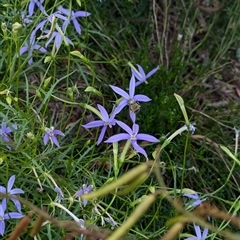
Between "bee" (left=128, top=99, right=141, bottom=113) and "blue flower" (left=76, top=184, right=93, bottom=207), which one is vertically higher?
"bee" (left=128, top=99, right=141, bottom=113)

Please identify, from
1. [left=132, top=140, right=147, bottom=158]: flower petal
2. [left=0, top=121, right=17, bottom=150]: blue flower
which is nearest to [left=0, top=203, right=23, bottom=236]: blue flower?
[left=0, top=121, right=17, bottom=150]: blue flower

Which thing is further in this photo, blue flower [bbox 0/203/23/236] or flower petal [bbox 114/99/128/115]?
flower petal [bbox 114/99/128/115]

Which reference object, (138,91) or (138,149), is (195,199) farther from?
(138,91)

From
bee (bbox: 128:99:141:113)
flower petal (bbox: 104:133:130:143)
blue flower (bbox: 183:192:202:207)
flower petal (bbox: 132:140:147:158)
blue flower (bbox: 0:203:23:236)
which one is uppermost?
bee (bbox: 128:99:141:113)

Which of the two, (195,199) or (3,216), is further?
(195,199)

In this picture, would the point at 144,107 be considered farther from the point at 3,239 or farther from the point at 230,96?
the point at 3,239

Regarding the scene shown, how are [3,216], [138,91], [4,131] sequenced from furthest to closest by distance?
[138,91] < [4,131] < [3,216]

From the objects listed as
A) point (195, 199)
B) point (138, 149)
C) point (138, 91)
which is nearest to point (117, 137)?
point (138, 149)

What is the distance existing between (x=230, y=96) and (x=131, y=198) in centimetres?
66

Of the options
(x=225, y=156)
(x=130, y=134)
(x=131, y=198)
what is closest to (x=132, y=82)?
(x=130, y=134)

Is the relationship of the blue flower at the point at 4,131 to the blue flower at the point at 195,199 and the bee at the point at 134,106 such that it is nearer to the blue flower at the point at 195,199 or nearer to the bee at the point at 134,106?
the bee at the point at 134,106

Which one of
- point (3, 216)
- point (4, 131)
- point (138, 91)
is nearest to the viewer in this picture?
point (3, 216)

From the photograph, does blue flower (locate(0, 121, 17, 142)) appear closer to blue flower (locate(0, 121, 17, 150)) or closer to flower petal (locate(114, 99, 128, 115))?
blue flower (locate(0, 121, 17, 150))

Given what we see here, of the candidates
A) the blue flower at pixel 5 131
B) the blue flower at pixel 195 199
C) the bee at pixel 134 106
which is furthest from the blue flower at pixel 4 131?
the blue flower at pixel 195 199
